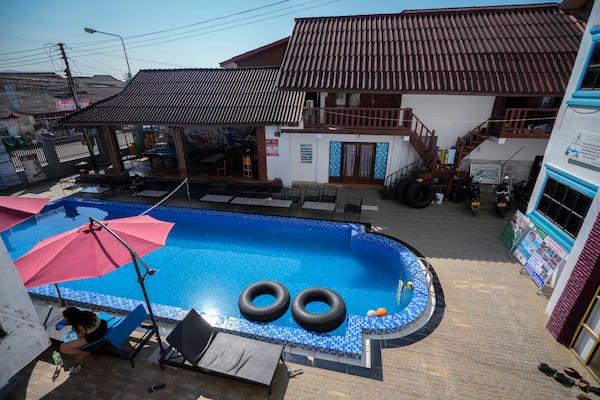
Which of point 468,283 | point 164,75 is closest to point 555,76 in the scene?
point 468,283

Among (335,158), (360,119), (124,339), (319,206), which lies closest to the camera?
Answer: (124,339)

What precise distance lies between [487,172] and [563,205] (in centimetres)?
706

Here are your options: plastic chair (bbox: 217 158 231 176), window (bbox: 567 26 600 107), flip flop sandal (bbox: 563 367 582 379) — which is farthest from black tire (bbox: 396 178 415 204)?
plastic chair (bbox: 217 158 231 176)

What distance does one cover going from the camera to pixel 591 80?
6.95 metres

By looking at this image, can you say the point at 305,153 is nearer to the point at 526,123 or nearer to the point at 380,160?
the point at 380,160

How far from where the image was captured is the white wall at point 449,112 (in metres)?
13.8

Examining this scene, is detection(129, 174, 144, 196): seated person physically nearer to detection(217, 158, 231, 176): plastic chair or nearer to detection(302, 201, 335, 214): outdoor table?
detection(217, 158, 231, 176): plastic chair

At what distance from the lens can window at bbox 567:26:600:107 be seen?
6.66 m

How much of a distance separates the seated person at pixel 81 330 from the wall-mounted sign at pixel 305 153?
1146 cm

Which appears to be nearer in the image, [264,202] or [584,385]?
[584,385]

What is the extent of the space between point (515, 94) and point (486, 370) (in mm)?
11542

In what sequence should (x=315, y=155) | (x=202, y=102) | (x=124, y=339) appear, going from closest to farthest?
(x=124, y=339) → (x=315, y=155) → (x=202, y=102)

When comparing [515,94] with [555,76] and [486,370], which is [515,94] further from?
[486,370]

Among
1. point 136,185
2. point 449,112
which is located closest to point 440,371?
point 449,112
